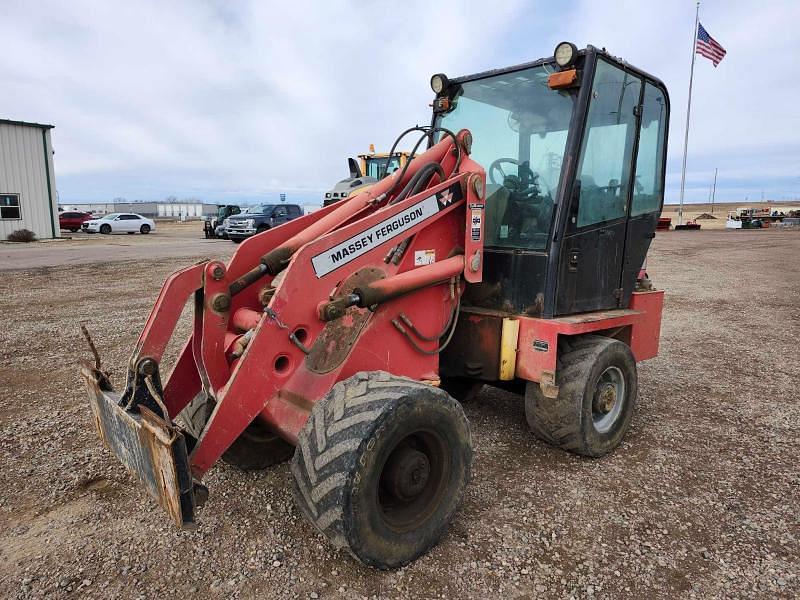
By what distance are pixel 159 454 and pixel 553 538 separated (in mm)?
2064

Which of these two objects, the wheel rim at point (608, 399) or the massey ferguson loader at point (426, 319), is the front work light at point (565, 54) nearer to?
the massey ferguson loader at point (426, 319)

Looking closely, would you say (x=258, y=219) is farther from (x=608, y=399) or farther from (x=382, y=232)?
(x=382, y=232)

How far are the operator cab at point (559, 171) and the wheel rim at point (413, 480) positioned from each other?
1.38 meters

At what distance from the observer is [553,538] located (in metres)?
2.97

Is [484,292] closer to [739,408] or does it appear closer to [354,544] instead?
[354,544]

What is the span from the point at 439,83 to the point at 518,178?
1.07 metres

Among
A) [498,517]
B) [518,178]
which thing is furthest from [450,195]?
[498,517]

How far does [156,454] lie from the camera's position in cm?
232

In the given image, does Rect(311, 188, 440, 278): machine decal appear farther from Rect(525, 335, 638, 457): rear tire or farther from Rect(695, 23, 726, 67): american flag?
Rect(695, 23, 726, 67): american flag

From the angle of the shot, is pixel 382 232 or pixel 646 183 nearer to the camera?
pixel 382 232

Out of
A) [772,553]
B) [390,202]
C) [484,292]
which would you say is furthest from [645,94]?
[772,553]

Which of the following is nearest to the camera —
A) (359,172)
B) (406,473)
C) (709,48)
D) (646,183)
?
(406,473)

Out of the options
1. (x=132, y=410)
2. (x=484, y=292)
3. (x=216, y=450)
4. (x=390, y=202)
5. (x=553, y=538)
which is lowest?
(x=553, y=538)

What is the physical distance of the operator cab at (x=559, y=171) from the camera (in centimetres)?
367
